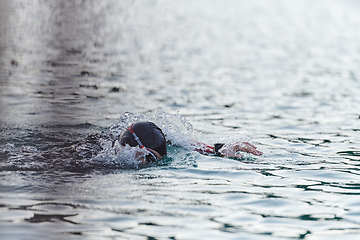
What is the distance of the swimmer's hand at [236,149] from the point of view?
8.05 meters

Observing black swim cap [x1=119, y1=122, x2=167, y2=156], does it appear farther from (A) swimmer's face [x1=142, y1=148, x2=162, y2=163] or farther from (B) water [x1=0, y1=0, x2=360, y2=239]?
(B) water [x1=0, y1=0, x2=360, y2=239]

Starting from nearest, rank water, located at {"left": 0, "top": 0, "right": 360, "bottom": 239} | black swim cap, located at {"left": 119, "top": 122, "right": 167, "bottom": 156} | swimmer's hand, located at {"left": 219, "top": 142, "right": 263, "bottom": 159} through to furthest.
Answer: water, located at {"left": 0, "top": 0, "right": 360, "bottom": 239}, black swim cap, located at {"left": 119, "top": 122, "right": 167, "bottom": 156}, swimmer's hand, located at {"left": 219, "top": 142, "right": 263, "bottom": 159}

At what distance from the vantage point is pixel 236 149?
8.10m

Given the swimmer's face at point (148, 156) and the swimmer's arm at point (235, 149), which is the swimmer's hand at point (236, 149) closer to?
the swimmer's arm at point (235, 149)

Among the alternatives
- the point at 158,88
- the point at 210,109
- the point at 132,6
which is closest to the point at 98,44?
the point at 158,88

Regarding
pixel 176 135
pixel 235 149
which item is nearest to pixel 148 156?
pixel 176 135

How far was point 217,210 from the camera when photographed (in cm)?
557

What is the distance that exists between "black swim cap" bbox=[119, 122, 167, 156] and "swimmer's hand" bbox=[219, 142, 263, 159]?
1.20m

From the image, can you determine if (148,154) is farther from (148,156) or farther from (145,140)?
(145,140)

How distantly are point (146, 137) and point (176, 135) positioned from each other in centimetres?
143

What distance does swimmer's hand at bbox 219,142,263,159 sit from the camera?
805 centimetres

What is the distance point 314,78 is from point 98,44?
41.2 feet

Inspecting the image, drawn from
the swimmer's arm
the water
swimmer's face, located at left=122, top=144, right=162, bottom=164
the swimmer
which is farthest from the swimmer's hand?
swimmer's face, located at left=122, top=144, right=162, bottom=164

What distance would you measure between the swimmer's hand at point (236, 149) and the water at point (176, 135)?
0.60 feet
